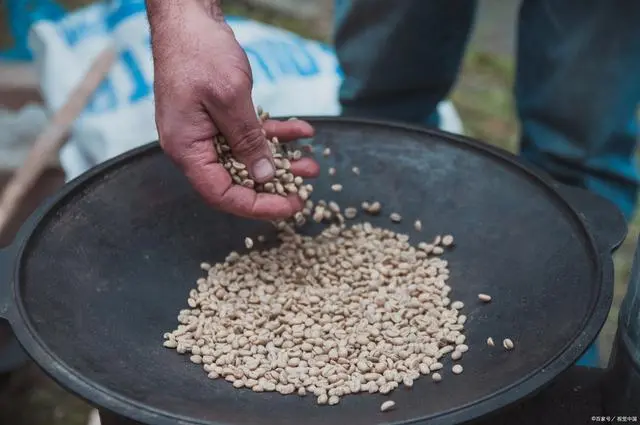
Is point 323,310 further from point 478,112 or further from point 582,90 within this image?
point 478,112

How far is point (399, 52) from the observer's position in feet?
6.07

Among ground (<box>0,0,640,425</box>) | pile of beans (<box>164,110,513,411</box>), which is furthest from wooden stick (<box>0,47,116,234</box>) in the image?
pile of beans (<box>164,110,513,411</box>)

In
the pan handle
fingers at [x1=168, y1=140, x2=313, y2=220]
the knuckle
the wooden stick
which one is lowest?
the wooden stick

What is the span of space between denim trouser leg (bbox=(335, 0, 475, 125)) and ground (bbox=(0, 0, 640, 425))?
0.72 metres

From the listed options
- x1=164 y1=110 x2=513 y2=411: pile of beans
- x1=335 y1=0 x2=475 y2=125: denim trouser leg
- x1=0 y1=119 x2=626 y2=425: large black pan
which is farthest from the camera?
x1=335 y1=0 x2=475 y2=125: denim trouser leg

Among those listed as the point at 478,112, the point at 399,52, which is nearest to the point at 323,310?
the point at 399,52

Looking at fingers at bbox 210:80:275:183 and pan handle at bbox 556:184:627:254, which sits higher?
fingers at bbox 210:80:275:183

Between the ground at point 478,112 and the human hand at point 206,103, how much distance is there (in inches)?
34.9

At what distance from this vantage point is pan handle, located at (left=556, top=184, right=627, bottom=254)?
124 centimetres

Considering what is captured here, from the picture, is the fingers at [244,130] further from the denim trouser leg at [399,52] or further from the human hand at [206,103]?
the denim trouser leg at [399,52]

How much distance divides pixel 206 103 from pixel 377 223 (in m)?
0.41

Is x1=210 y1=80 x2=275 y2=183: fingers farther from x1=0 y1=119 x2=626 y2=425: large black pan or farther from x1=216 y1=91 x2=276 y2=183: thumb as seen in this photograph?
x1=0 y1=119 x2=626 y2=425: large black pan

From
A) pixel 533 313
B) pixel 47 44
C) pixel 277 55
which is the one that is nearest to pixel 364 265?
pixel 533 313

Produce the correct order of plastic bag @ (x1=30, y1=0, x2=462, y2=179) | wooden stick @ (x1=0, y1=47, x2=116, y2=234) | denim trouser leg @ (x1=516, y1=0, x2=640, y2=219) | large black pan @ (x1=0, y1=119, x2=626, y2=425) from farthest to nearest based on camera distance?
plastic bag @ (x1=30, y1=0, x2=462, y2=179) → wooden stick @ (x1=0, y1=47, x2=116, y2=234) → denim trouser leg @ (x1=516, y1=0, x2=640, y2=219) → large black pan @ (x1=0, y1=119, x2=626, y2=425)
